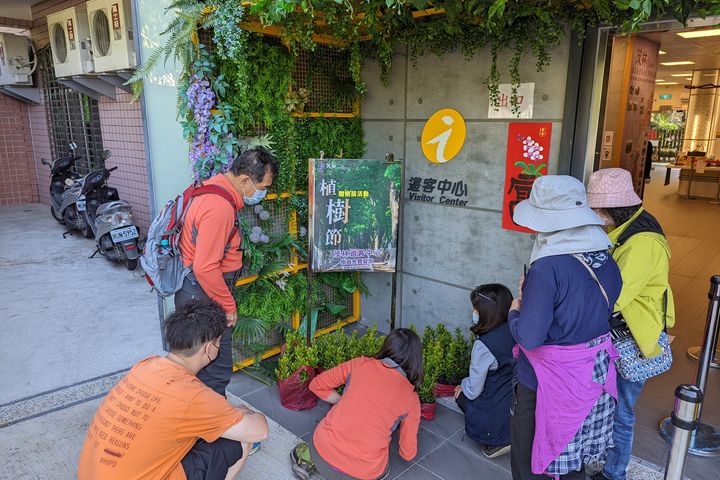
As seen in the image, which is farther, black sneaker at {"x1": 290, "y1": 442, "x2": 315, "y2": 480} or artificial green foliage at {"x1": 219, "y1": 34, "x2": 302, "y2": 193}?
artificial green foliage at {"x1": 219, "y1": 34, "x2": 302, "y2": 193}

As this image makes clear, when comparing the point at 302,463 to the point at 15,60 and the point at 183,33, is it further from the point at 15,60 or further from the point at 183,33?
the point at 15,60

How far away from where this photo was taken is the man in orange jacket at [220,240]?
2818 millimetres

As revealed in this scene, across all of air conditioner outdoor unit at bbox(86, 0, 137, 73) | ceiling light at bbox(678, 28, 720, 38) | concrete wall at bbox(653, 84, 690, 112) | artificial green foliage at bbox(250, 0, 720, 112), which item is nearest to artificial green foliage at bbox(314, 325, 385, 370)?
artificial green foliage at bbox(250, 0, 720, 112)

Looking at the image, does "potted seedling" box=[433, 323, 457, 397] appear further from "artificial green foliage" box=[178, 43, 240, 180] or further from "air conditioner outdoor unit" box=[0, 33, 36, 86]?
"air conditioner outdoor unit" box=[0, 33, 36, 86]

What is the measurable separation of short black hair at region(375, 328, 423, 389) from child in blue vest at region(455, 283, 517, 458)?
0.48 meters

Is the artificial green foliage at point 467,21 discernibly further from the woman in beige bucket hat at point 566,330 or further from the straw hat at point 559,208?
the woman in beige bucket hat at point 566,330

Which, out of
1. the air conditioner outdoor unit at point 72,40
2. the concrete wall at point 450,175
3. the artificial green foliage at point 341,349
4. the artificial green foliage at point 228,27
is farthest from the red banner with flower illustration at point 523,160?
the air conditioner outdoor unit at point 72,40

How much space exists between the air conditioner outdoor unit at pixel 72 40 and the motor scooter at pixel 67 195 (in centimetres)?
165

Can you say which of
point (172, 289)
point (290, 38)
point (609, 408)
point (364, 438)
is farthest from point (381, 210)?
point (609, 408)

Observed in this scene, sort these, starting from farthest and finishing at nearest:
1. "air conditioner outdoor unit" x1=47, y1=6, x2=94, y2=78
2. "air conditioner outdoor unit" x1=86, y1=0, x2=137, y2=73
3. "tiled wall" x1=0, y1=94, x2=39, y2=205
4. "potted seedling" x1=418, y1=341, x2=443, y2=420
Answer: "tiled wall" x1=0, y1=94, x2=39, y2=205, "air conditioner outdoor unit" x1=47, y1=6, x2=94, y2=78, "air conditioner outdoor unit" x1=86, y1=0, x2=137, y2=73, "potted seedling" x1=418, y1=341, x2=443, y2=420

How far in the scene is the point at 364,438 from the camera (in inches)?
100.0

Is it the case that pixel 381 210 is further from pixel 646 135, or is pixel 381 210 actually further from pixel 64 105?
pixel 64 105

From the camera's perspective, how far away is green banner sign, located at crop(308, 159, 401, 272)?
3.88 metres

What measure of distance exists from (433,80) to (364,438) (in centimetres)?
288
